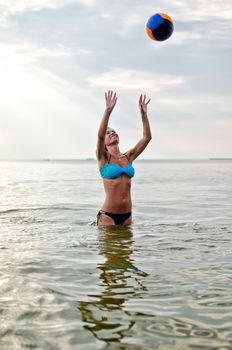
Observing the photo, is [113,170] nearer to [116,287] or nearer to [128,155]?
[128,155]

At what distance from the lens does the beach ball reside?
995 cm

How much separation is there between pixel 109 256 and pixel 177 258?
1.07 m

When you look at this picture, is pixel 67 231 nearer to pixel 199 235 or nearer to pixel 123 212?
pixel 123 212

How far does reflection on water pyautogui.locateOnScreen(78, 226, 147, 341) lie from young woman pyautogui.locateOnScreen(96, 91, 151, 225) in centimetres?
A: 159

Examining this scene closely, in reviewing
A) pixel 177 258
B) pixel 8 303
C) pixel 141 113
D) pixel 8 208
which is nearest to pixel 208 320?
pixel 8 303

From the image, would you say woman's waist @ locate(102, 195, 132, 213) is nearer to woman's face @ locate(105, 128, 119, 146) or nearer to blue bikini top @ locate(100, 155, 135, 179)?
blue bikini top @ locate(100, 155, 135, 179)

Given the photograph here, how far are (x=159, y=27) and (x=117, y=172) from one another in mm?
3520

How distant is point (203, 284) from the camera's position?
17.3 ft

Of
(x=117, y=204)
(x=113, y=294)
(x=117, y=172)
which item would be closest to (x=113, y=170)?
(x=117, y=172)

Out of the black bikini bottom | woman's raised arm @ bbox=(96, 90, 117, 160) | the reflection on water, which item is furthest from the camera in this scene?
the black bikini bottom

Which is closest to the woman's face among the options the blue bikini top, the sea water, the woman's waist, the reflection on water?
the blue bikini top

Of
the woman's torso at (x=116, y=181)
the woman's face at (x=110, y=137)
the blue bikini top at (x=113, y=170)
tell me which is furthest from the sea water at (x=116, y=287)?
the woman's face at (x=110, y=137)

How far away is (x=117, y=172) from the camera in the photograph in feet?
30.1

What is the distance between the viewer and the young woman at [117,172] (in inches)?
362
